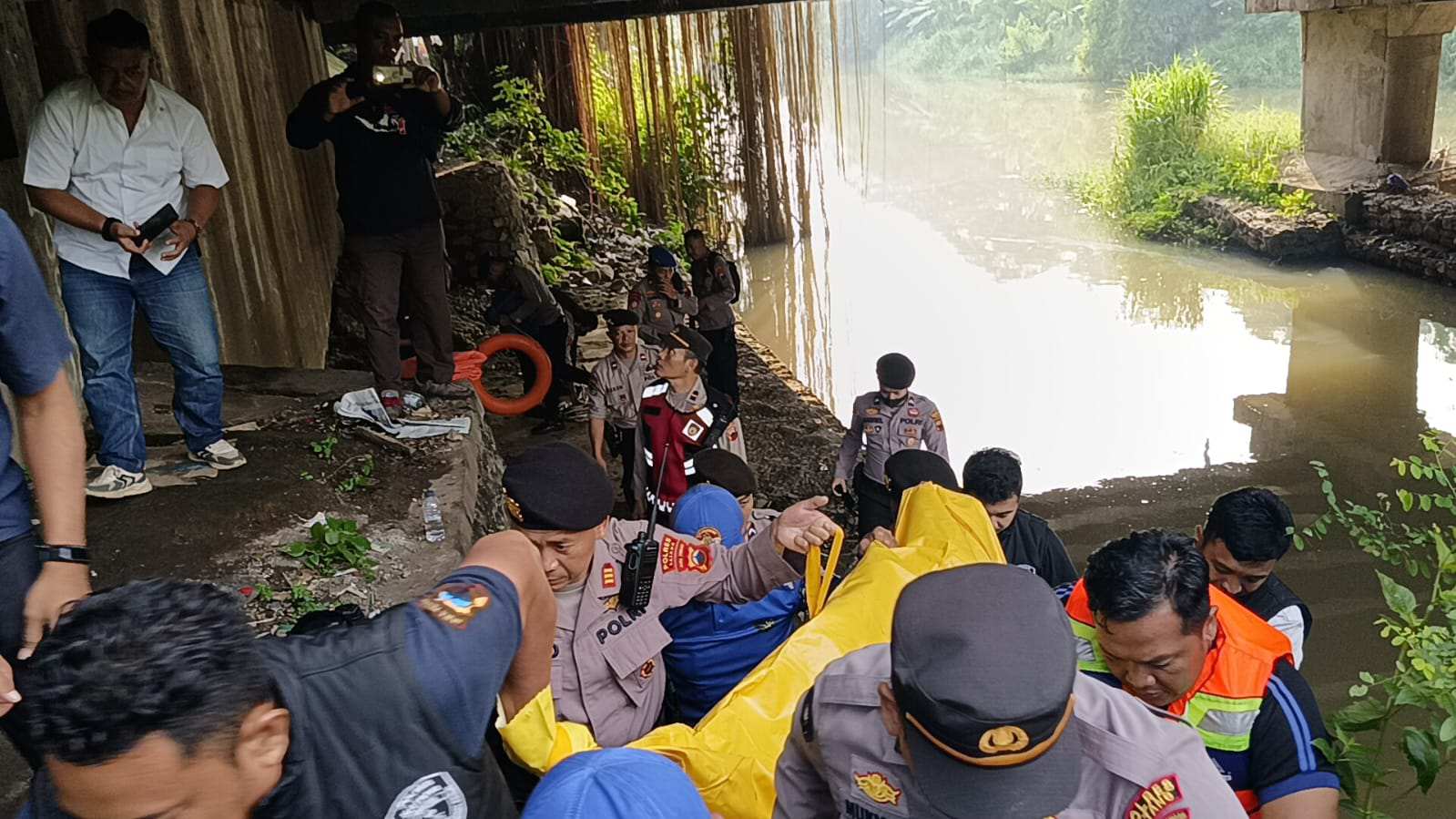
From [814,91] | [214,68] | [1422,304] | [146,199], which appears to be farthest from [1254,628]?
[1422,304]

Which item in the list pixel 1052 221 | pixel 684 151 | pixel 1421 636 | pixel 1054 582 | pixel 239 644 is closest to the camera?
pixel 239 644

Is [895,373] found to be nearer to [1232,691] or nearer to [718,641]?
[718,641]

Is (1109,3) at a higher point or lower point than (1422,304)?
higher

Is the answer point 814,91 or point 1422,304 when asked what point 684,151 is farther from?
point 1422,304

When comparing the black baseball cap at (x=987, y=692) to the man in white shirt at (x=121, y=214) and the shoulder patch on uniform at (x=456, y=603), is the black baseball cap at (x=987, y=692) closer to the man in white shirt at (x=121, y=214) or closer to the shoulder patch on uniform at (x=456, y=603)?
the shoulder patch on uniform at (x=456, y=603)

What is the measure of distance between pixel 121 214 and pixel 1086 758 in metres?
3.26

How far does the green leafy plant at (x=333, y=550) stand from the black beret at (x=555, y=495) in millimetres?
1382

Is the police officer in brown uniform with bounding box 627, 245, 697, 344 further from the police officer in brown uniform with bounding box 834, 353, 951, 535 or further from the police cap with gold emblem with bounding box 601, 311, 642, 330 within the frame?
the police officer in brown uniform with bounding box 834, 353, 951, 535

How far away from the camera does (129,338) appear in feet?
11.1

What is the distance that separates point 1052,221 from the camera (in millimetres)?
18422

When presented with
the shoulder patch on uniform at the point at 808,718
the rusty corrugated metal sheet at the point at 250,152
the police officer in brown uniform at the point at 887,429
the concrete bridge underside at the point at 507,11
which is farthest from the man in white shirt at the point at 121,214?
the concrete bridge underside at the point at 507,11

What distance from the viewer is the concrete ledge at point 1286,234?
13.4 m

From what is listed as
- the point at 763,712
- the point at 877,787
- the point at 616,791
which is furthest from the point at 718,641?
the point at 616,791

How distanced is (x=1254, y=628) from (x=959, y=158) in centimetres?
2782
